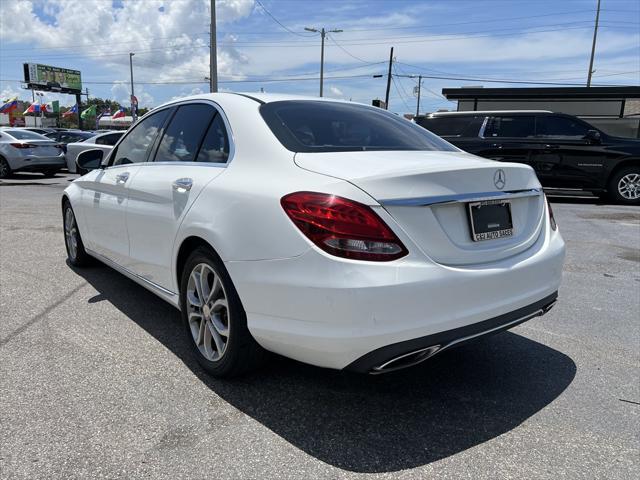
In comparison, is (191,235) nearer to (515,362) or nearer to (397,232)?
(397,232)

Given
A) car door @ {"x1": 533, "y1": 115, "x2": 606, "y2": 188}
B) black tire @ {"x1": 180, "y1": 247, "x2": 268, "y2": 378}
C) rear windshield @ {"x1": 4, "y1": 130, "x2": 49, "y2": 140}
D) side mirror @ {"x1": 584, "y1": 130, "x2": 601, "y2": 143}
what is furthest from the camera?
rear windshield @ {"x1": 4, "y1": 130, "x2": 49, "y2": 140}

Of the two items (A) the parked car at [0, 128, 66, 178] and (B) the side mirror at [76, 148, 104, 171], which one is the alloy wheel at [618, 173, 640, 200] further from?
(A) the parked car at [0, 128, 66, 178]

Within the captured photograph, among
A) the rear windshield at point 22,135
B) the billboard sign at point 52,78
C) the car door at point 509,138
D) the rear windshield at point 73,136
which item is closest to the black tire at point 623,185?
the car door at point 509,138

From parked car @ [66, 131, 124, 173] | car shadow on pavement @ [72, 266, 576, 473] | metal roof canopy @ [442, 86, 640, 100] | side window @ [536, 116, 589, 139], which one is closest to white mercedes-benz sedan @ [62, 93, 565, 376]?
car shadow on pavement @ [72, 266, 576, 473]

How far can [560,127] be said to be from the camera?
36.0ft

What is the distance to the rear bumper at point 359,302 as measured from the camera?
7.08ft

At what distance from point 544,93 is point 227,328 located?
79.1 feet

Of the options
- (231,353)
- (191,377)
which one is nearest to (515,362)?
(231,353)

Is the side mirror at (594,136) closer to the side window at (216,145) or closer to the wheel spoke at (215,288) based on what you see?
the side window at (216,145)

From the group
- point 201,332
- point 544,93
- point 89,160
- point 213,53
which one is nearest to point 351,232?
point 201,332

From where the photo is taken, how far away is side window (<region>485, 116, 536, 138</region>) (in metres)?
11.1

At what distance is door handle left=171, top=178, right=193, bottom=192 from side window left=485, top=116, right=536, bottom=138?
31.0ft

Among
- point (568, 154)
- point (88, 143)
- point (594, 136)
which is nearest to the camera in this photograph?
point (594, 136)

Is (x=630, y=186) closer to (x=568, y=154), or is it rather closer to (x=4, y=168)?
(x=568, y=154)
